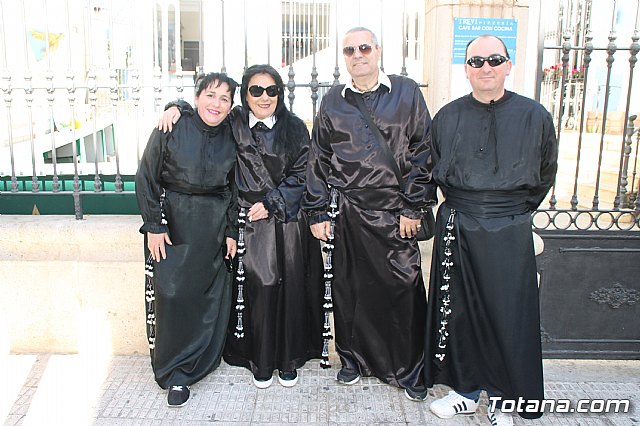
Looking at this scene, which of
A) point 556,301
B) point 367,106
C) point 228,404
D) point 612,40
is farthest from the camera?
point 556,301

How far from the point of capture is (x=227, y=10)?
4.04 m

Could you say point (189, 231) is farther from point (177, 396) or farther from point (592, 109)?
point (592, 109)

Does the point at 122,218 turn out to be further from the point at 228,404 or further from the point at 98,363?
the point at 228,404

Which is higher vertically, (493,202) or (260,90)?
(260,90)

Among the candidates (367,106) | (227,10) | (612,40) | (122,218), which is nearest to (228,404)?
(122,218)

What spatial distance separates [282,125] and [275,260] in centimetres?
80

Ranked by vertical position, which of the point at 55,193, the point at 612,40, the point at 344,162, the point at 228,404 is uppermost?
the point at 612,40

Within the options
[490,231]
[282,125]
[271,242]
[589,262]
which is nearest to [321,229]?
[271,242]

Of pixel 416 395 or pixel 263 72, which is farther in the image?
pixel 416 395

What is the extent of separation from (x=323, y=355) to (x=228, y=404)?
641 mm

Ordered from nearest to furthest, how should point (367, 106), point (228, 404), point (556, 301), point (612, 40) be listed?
point (367, 106) < point (228, 404) < point (612, 40) < point (556, 301)

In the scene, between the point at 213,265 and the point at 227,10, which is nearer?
the point at 213,265

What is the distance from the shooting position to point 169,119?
3119mm

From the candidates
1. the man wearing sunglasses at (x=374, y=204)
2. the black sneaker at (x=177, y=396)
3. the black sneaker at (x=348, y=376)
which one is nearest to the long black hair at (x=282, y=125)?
the man wearing sunglasses at (x=374, y=204)
